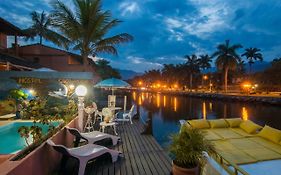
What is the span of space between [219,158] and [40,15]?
41.2m

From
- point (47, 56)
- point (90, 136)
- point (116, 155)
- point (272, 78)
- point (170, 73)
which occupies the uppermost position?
point (170, 73)

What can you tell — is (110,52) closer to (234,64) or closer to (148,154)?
(148,154)

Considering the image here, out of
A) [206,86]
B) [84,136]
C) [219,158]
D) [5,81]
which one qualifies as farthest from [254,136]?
[206,86]

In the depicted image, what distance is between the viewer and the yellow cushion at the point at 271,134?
7309 mm

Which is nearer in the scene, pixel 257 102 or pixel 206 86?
pixel 257 102

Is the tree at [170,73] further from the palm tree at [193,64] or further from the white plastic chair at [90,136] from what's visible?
the white plastic chair at [90,136]

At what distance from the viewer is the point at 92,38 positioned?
10.9m

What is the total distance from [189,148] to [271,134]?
5.91 metres

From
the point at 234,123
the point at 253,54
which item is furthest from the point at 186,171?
the point at 253,54

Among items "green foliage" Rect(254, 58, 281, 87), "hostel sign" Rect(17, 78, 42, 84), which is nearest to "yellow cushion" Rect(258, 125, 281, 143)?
"hostel sign" Rect(17, 78, 42, 84)

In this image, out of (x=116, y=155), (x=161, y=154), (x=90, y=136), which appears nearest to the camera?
(x=116, y=155)

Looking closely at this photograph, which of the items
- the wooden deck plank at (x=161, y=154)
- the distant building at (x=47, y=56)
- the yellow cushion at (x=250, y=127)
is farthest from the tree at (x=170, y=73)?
the wooden deck plank at (x=161, y=154)

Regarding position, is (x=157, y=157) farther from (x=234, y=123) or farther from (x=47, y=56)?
(x=47, y=56)

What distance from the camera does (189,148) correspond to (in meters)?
3.79
